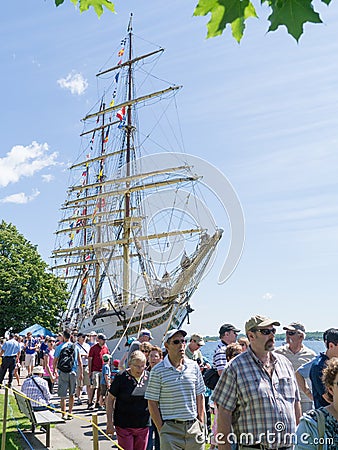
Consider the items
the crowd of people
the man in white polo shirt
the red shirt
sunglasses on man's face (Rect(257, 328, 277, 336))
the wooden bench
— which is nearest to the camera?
the crowd of people

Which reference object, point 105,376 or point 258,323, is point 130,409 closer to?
point 258,323

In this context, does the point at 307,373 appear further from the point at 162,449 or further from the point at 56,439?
the point at 56,439

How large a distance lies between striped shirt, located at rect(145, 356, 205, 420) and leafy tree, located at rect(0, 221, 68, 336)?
43897mm

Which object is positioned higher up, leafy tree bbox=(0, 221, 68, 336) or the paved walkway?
leafy tree bbox=(0, 221, 68, 336)

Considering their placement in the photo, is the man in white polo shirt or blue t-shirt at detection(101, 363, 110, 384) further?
blue t-shirt at detection(101, 363, 110, 384)

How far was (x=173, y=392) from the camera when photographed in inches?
205

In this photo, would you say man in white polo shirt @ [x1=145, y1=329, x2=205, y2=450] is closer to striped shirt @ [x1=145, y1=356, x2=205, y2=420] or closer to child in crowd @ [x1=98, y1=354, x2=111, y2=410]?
striped shirt @ [x1=145, y1=356, x2=205, y2=420]

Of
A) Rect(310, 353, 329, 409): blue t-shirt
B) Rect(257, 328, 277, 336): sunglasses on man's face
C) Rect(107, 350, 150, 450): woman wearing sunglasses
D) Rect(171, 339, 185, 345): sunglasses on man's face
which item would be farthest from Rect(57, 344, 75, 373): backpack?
Rect(257, 328, 277, 336): sunglasses on man's face

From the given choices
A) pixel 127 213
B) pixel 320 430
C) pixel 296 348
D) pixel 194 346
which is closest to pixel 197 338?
pixel 194 346

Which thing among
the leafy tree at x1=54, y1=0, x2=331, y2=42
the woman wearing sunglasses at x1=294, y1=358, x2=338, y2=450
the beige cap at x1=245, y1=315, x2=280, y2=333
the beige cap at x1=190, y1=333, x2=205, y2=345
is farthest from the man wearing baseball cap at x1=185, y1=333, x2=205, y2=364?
the leafy tree at x1=54, y1=0, x2=331, y2=42

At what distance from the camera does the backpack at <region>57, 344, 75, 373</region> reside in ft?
37.0

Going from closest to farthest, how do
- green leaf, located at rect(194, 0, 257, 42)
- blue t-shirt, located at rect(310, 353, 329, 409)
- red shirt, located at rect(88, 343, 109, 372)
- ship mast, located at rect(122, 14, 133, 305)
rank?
green leaf, located at rect(194, 0, 257, 42), blue t-shirt, located at rect(310, 353, 329, 409), red shirt, located at rect(88, 343, 109, 372), ship mast, located at rect(122, 14, 133, 305)

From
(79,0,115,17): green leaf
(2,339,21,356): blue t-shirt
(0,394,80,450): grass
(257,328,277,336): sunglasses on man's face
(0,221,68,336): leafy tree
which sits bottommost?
(0,394,80,450): grass

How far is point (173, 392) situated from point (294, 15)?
388 centimetres
